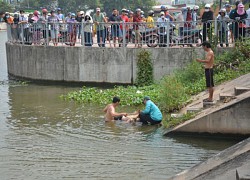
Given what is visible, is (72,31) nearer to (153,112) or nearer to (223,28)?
(223,28)

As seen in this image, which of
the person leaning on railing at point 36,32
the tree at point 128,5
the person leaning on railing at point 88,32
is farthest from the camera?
the tree at point 128,5

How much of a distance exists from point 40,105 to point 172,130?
5.97m

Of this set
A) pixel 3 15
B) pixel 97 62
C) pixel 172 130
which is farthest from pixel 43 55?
pixel 172 130

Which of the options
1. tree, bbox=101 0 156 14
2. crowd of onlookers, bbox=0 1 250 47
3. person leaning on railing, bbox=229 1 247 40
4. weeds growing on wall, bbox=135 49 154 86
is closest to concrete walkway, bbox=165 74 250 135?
person leaning on railing, bbox=229 1 247 40

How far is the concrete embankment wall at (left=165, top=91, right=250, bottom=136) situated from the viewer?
12266 mm

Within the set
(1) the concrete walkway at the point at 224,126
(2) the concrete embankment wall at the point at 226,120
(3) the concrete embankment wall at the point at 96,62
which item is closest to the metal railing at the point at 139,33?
(3) the concrete embankment wall at the point at 96,62

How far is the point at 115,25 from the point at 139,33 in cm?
94

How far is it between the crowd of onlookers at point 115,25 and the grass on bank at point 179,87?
984 mm

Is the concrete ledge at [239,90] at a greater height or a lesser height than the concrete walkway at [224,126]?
greater

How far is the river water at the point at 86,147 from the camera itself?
10453 mm

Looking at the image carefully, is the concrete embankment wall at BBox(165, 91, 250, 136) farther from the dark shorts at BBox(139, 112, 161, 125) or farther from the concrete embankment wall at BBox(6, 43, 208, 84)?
the concrete embankment wall at BBox(6, 43, 208, 84)

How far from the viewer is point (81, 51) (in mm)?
20547

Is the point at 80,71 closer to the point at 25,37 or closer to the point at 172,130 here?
the point at 25,37

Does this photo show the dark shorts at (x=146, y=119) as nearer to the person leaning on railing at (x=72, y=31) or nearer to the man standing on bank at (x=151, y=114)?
the man standing on bank at (x=151, y=114)
